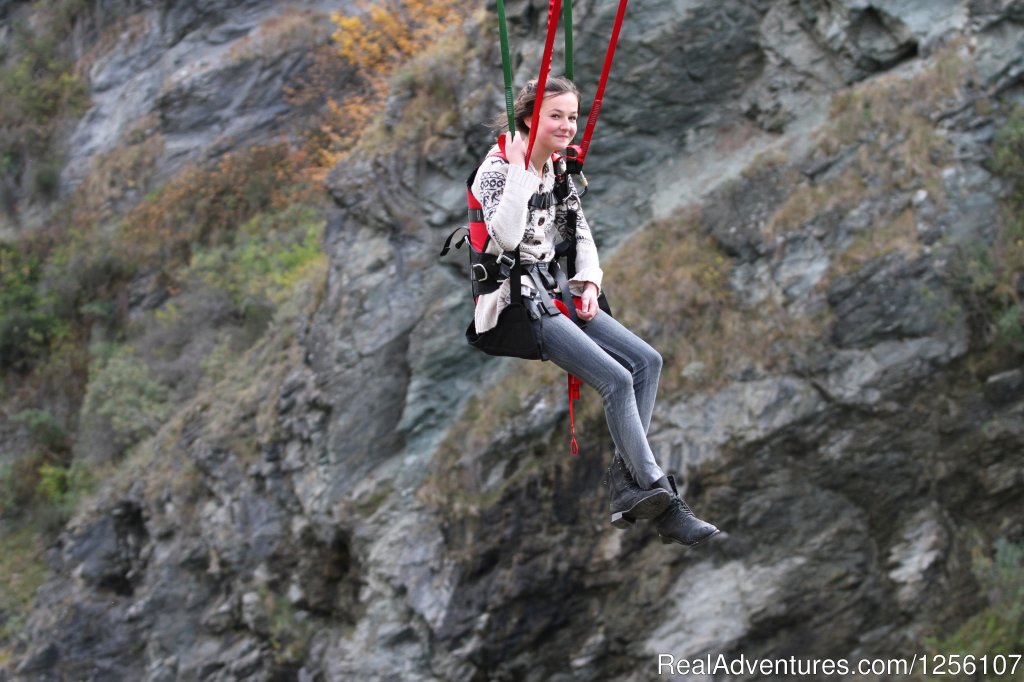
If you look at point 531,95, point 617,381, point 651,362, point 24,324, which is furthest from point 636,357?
point 24,324

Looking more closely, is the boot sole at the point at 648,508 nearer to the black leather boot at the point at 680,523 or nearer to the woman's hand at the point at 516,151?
the black leather boot at the point at 680,523

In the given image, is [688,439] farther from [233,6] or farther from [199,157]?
[233,6]

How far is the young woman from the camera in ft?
16.9

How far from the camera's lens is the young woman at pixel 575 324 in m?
5.16

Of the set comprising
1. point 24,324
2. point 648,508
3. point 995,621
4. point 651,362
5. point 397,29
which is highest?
point 651,362

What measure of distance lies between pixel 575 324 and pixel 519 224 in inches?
23.1

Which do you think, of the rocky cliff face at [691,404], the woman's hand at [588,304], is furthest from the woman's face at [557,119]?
the rocky cliff face at [691,404]

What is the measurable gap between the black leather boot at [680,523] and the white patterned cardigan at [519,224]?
1047 millimetres

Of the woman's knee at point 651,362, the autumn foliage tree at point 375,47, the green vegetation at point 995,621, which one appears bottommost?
the green vegetation at point 995,621

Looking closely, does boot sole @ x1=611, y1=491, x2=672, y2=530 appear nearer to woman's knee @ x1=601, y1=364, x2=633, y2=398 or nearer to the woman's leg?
the woman's leg

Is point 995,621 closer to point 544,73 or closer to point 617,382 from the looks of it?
point 617,382

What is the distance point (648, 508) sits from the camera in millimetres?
5258

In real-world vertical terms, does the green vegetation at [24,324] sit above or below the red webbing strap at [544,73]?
below

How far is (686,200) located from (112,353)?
13.0m
